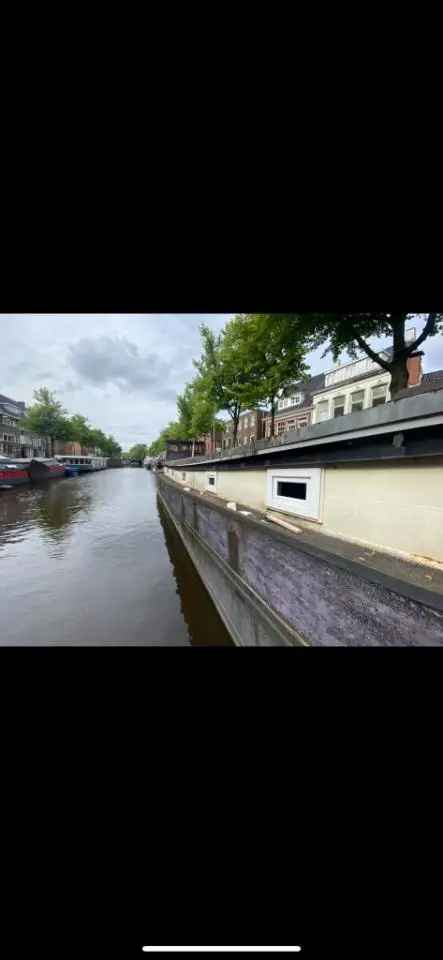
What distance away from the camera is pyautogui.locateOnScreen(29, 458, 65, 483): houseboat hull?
2869 cm

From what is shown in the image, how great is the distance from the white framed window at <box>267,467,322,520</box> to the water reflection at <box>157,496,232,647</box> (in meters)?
2.70

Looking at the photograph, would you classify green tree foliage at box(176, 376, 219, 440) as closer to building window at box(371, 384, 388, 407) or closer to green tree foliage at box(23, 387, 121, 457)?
building window at box(371, 384, 388, 407)

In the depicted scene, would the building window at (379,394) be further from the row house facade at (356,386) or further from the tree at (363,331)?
the tree at (363,331)

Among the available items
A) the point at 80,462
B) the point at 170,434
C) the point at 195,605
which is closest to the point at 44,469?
the point at 170,434

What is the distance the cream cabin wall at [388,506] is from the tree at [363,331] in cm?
477

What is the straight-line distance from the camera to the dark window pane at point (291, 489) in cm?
421

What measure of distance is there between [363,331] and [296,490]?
200 inches

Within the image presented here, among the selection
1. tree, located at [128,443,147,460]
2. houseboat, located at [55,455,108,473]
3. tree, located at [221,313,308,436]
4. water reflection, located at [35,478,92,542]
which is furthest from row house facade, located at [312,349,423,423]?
tree, located at [128,443,147,460]

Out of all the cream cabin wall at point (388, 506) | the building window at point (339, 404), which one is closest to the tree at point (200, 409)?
the building window at point (339, 404)

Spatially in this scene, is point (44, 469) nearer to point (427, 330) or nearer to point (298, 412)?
point (298, 412)
